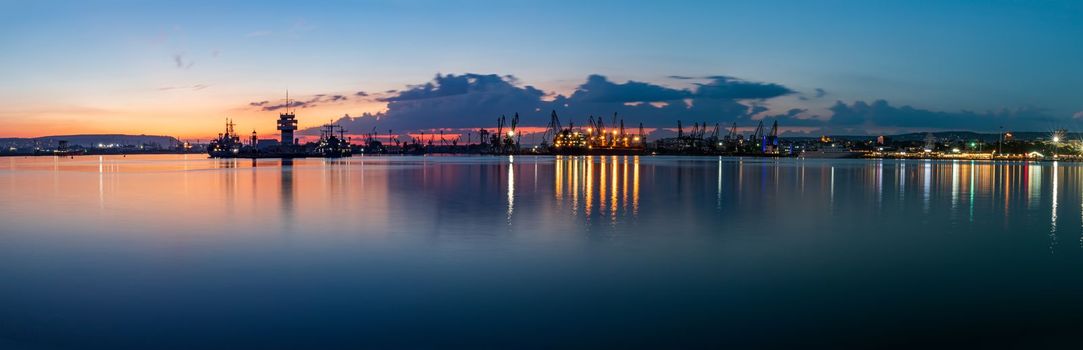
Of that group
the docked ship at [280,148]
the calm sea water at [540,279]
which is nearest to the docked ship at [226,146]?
the docked ship at [280,148]

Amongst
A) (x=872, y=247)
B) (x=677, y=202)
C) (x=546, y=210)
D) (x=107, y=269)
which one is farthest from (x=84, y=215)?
(x=872, y=247)

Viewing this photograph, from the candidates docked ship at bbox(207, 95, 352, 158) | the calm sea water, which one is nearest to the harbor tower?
docked ship at bbox(207, 95, 352, 158)

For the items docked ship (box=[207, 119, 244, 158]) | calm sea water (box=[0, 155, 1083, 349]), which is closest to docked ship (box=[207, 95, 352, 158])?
docked ship (box=[207, 119, 244, 158])

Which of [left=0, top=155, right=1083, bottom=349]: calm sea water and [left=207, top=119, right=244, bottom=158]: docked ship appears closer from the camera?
[left=0, top=155, right=1083, bottom=349]: calm sea water

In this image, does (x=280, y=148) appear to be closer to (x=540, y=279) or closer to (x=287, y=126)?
(x=287, y=126)

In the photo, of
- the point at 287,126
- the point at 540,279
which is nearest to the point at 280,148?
the point at 287,126

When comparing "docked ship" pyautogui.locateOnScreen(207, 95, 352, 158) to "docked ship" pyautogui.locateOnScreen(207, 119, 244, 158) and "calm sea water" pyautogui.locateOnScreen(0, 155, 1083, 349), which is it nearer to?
"docked ship" pyautogui.locateOnScreen(207, 119, 244, 158)

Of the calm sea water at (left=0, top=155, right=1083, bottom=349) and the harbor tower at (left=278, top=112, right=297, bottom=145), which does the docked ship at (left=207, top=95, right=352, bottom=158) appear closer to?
the harbor tower at (left=278, top=112, right=297, bottom=145)

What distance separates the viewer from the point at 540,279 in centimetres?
929

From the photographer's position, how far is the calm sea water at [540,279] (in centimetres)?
664

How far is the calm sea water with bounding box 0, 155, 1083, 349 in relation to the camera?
6637 millimetres

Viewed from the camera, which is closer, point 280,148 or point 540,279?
point 540,279

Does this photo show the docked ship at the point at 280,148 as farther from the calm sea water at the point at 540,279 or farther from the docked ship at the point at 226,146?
the calm sea water at the point at 540,279

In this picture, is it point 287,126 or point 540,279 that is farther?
point 287,126
